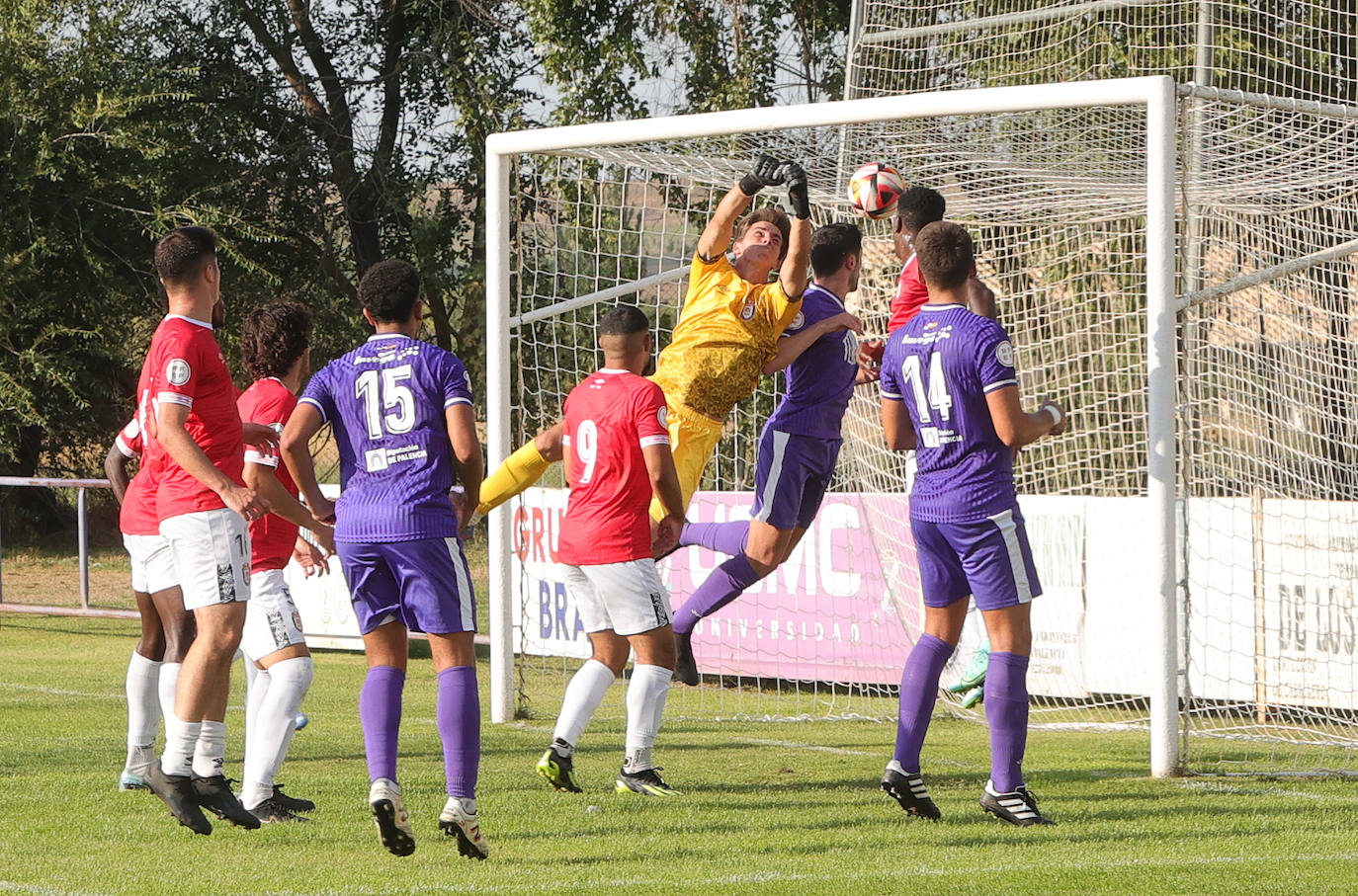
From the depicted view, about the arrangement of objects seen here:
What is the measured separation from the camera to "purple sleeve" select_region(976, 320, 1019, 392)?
5.78 m

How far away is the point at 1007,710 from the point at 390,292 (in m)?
2.69

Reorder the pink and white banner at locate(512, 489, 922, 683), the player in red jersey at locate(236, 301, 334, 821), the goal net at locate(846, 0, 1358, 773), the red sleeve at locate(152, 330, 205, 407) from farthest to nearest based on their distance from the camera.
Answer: the pink and white banner at locate(512, 489, 922, 683)
the goal net at locate(846, 0, 1358, 773)
the player in red jersey at locate(236, 301, 334, 821)
the red sleeve at locate(152, 330, 205, 407)

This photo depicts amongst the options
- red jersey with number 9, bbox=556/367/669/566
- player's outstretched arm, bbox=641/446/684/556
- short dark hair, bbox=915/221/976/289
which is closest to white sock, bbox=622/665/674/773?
red jersey with number 9, bbox=556/367/669/566

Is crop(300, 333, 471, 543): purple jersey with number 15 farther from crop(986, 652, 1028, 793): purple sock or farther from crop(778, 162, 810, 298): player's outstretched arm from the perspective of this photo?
crop(986, 652, 1028, 793): purple sock

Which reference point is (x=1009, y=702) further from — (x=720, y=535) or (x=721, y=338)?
(x=720, y=535)

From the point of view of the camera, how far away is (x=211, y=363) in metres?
5.88

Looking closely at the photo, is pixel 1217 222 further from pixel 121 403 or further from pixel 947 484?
pixel 121 403

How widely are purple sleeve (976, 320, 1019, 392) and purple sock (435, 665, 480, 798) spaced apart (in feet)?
6.87

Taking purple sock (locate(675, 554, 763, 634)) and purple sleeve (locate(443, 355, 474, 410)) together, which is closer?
purple sleeve (locate(443, 355, 474, 410))

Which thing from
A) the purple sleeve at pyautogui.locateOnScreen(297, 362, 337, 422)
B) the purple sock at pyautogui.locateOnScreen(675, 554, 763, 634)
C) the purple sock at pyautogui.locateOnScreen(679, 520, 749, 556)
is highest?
the purple sleeve at pyautogui.locateOnScreen(297, 362, 337, 422)

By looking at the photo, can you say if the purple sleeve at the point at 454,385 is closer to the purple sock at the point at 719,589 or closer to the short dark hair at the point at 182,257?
the short dark hair at the point at 182,257

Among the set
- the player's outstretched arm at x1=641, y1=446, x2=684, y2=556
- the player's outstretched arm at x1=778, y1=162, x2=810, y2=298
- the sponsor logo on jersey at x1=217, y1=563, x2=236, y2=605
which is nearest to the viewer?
the sponsor logo on jersey at x1=217, y1=563, x2=236, y2=605

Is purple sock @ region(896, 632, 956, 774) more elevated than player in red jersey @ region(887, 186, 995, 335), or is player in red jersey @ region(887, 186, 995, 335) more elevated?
player in red jersey @ region(887, 186, 995, 335)

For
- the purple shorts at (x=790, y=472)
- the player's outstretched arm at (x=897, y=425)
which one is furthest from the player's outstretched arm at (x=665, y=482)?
the purple shorts at (x=790, y=472)
